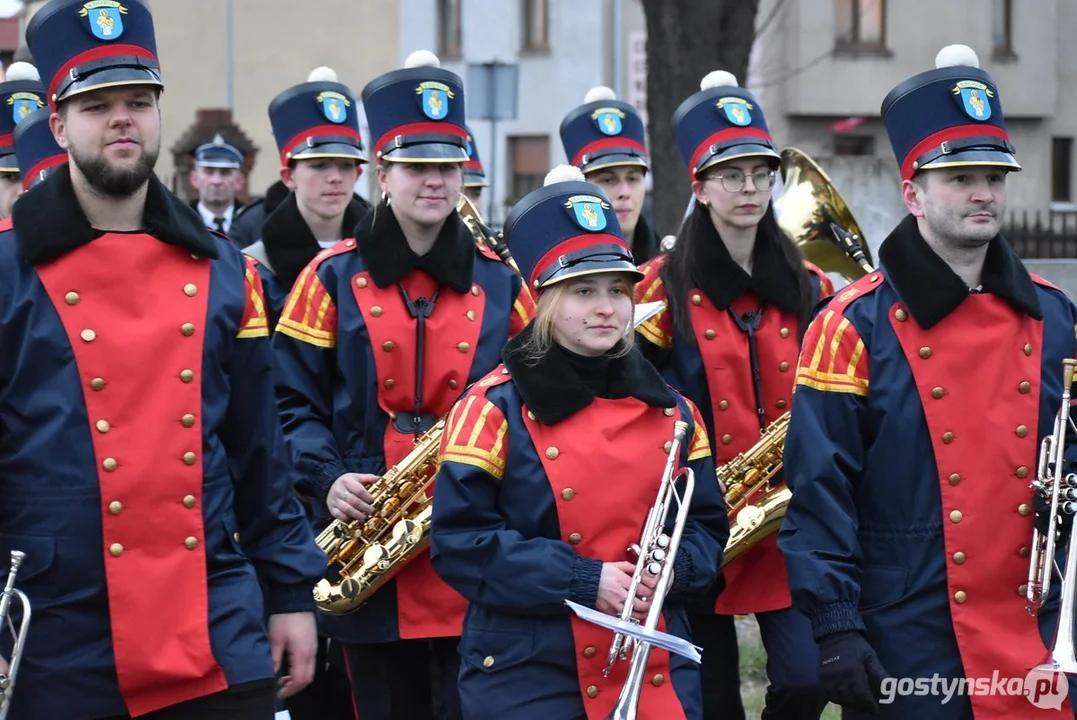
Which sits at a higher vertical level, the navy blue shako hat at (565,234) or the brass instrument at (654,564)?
the navy blue shako hat at (565,234)

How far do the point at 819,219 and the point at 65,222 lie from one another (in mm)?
4573

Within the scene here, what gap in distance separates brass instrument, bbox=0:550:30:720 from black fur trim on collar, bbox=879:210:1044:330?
8.63ft

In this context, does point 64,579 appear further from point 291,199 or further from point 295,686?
point 291,199

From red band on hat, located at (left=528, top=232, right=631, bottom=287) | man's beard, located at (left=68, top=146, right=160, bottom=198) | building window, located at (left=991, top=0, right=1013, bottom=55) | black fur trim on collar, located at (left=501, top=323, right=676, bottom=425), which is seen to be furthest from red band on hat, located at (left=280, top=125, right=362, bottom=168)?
building window, located at (left=991, top=0, right=1013, bottom=55)

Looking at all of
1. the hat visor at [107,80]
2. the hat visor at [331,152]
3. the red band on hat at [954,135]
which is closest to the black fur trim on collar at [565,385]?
the red band on hat at [954,135]

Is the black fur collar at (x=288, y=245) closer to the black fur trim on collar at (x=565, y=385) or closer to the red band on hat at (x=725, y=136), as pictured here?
the red band on hat at (x=725, y=136)

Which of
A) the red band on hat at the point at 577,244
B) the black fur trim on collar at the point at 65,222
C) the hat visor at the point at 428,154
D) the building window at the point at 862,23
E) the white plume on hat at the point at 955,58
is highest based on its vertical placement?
the building window at the point at 862,23

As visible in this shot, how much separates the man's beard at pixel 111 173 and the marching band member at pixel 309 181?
3.05 m

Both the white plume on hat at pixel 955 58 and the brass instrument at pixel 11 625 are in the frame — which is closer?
the brass instrument at pixel 11 625

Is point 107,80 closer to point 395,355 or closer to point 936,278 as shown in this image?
point 395,355

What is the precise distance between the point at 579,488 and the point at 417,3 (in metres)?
35.4

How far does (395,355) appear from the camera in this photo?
22.0 ft

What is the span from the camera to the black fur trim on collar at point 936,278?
214 inches

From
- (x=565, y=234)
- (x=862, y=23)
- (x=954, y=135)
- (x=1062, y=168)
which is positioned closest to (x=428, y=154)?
(x=565, y=234)
